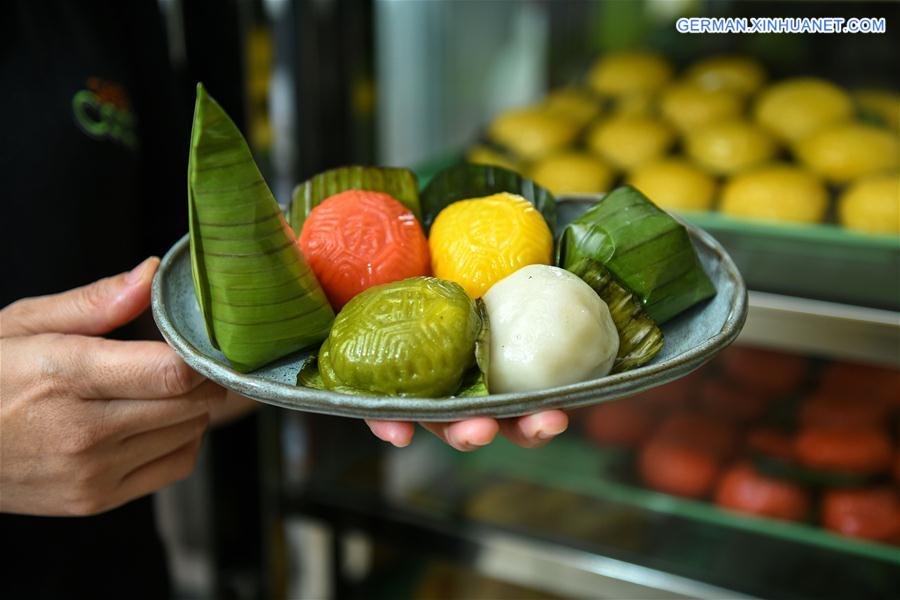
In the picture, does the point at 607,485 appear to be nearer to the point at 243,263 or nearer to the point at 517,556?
the point at 517,556

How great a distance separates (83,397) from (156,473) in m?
0.13

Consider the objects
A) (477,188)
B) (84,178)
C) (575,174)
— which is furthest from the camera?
(575,174)

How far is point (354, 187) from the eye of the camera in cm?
69

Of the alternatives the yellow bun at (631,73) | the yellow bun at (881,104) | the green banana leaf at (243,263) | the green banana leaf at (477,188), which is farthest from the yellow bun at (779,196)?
the green banana leaf at (243,263)

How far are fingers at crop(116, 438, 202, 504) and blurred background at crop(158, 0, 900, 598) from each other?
1.82 ft

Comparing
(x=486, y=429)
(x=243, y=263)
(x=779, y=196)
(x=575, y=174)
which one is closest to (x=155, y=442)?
(x=243, y=263)

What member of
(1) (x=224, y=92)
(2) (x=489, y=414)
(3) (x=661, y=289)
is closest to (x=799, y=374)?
(3) (x=661, y=289)

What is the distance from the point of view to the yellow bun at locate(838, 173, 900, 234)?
2.95 ft

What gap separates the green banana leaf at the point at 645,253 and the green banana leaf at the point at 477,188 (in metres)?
0.07

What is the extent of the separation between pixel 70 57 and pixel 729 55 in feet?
2.70

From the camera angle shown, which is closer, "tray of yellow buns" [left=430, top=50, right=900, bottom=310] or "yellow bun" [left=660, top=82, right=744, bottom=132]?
"tray of yellow buns" [left=430, top=50, right=900, bottom=310]

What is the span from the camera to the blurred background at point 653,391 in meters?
0.97

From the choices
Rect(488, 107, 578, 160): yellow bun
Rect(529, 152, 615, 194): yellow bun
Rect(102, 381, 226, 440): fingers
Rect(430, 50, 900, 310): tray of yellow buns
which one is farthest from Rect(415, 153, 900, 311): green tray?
Rect(102, 381, 226, 440): fingers

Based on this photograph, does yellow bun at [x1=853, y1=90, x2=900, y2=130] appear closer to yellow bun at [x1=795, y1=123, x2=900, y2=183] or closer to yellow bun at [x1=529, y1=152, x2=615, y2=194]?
yellow bun at [x1=795, y1=123, x2=900, y2=183]
